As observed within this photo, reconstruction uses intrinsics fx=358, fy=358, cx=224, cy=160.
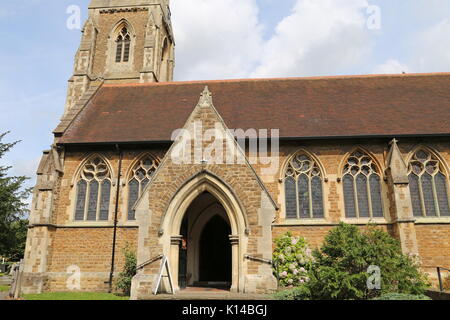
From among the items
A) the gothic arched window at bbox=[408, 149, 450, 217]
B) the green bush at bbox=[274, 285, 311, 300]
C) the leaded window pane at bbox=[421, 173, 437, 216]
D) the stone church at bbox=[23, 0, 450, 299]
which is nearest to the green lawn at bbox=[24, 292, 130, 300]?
the stone church at bbox=[23, 0, 450, 299]

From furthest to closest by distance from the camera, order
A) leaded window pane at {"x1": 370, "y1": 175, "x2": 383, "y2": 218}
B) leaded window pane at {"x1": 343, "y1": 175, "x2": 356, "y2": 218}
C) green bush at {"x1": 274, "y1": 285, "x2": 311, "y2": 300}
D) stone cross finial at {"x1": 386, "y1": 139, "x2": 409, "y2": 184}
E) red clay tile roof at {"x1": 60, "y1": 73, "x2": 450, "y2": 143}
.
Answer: red clay tile roof at {"x1": 60, "y1": 73, "x2": 450, "y2": 143}, leaded window pane at {"x1": 343, "y1": 175, "x2": 356, "y2": 218}, leaded window pane at {"x1": 370, "y1": 175, "x2": 383, "y2": 218}, stone cross finial at {"x1": 386, "y1": 139, "x2": 409, "y2": 184}, green bush at {"x1": 274, "y1": 285, "x2": 311, "y2": 300}

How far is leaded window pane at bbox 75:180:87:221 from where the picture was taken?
16.0 m

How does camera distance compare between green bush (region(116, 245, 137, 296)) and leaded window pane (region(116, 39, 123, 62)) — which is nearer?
green bush (region(116, 245, 137, 296))

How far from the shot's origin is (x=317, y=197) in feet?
50.7

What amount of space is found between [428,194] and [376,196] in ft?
7.12

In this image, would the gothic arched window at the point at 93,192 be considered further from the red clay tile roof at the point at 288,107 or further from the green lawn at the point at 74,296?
the green lawn at the point at 74,296

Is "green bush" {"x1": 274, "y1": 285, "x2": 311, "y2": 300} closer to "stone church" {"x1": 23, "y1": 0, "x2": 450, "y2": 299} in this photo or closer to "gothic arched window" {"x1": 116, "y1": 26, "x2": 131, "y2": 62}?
"stone church" {"x1": 23, "y1": 0, "x2": 450, "y2": 299}

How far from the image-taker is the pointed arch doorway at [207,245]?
48.4ft

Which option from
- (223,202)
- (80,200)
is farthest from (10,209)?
(223,202)

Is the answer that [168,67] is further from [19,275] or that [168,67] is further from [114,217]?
[19,275]

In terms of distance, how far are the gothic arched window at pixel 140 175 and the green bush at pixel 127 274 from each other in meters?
2.64

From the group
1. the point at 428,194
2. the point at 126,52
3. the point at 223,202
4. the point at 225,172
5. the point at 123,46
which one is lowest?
the point at 223,202

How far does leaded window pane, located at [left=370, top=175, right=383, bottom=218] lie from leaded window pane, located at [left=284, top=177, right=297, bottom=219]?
326cm

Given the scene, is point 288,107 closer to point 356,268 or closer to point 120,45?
point 356,268
